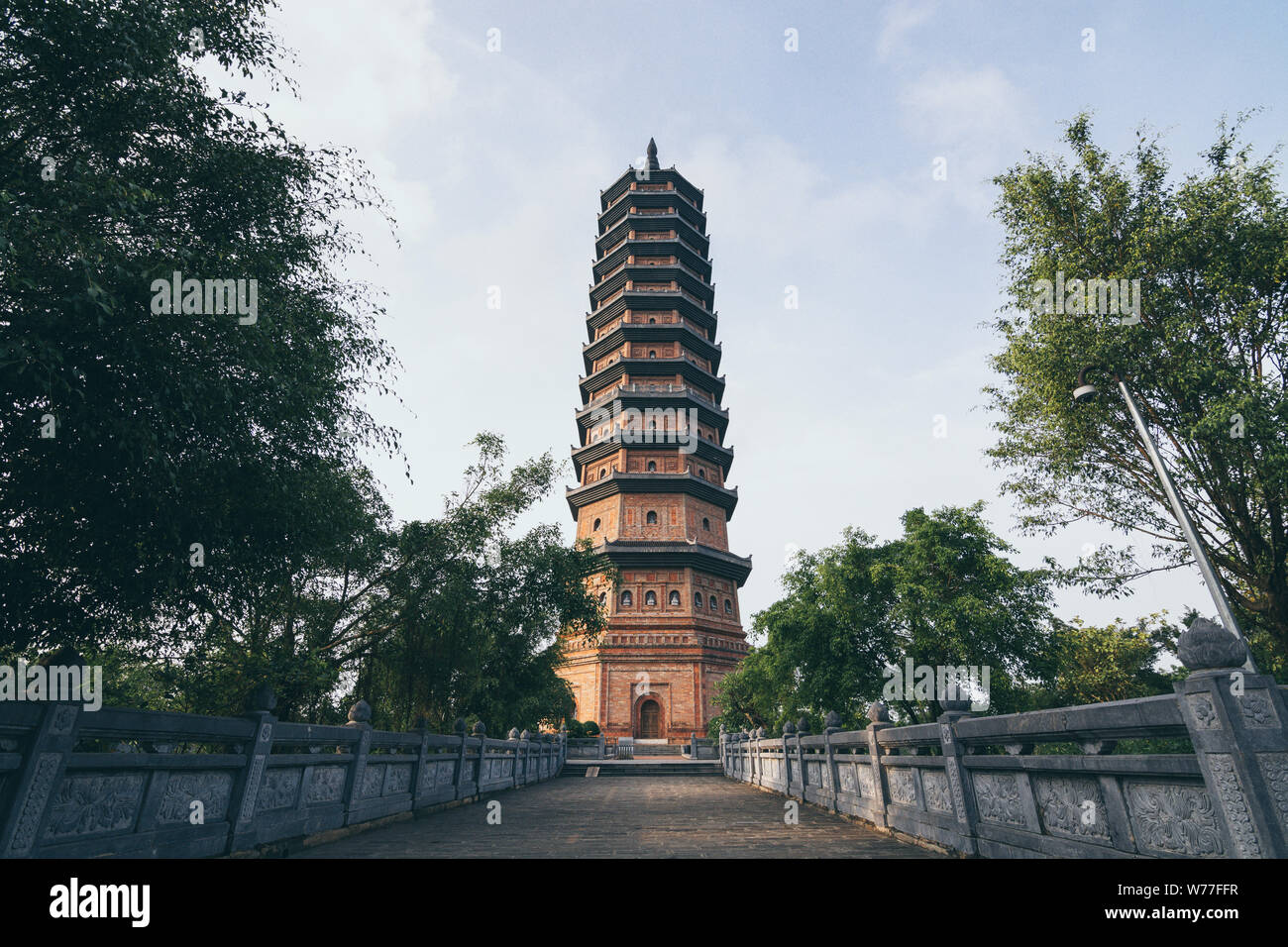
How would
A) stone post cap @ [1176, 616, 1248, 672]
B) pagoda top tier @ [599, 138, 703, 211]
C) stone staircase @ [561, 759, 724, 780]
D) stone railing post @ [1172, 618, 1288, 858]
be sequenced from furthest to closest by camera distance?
pagoda top tier @ [599, 138, 703, 211] < stone staircase @ [561, 759, 724, 780] < stone post cap @ [1176, 616, 1248, 672] < stone railing post @ [1172, 618, 1288, 858]

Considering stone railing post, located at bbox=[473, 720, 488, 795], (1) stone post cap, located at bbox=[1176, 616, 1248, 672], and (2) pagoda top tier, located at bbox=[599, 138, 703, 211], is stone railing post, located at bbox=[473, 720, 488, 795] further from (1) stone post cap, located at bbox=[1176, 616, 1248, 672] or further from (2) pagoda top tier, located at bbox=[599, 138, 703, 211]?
(2) pagoda top tier, located at bbox=[599, 138, 703, 211]

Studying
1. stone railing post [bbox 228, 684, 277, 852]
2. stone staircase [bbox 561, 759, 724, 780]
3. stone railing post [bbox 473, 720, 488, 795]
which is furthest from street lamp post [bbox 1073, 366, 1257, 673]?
stone staircase [bbox 561, 759, 724, 780]

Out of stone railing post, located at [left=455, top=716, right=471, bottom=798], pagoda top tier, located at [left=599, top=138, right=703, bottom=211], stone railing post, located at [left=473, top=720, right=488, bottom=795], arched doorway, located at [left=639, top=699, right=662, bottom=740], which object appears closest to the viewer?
stone railing post, located at [left=455, top=716, right=471, bottom=798]

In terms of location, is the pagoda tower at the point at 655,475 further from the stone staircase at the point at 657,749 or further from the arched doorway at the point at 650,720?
the stone staircase at the point at 657,749

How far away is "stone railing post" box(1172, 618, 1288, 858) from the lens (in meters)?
2.68

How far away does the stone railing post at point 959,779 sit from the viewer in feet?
16.2

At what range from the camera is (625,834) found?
21.7ft

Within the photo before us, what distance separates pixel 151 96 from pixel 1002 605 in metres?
16.3

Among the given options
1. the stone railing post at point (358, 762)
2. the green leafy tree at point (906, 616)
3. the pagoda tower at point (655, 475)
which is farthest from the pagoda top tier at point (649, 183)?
the stone railing post at point (358, 762)

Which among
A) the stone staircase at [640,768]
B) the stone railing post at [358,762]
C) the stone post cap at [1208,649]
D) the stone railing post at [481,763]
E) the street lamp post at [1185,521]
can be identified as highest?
the street lamp post at [1185,521]

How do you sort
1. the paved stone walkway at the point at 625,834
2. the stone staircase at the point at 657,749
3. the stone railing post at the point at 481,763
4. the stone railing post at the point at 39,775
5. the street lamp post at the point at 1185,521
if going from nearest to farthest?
the stone railing post at the point at 39,775
the paved stone walkway at the point at 625,834
the street lamp post at the point at 1185,521
the stone railing post at the point at 481,763
the stone staircase at the point at 657,749

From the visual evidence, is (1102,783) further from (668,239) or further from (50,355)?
(668,239)

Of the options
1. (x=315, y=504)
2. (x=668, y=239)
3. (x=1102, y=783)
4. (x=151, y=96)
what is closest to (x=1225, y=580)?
(x=1102, y=783)

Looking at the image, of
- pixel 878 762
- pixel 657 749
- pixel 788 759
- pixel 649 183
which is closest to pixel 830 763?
pixel 878 762
